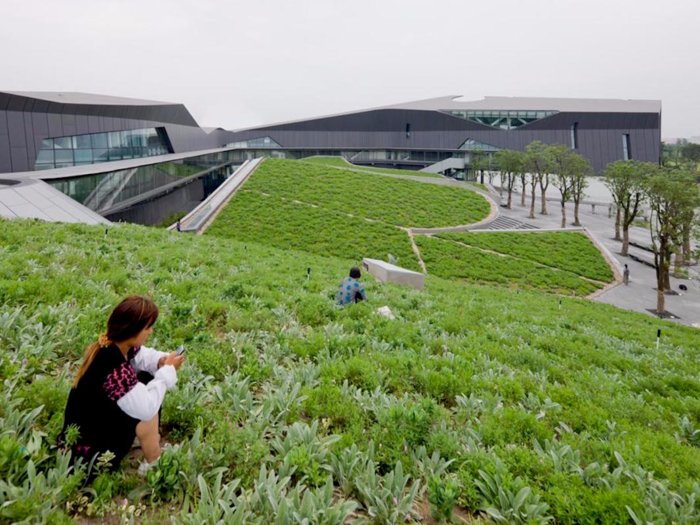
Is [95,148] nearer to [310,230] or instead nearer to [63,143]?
[63,143]

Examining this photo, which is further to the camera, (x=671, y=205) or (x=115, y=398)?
(x=671, y=205)

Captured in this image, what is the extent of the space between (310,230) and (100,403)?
24.2 metres

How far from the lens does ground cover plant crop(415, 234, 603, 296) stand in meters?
22.5

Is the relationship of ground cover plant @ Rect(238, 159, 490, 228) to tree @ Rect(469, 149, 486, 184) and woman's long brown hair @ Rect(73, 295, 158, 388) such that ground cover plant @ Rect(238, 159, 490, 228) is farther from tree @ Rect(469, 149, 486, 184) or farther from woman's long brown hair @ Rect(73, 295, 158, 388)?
woman's long brown hair @ Rect(73, 295, 158, 388)

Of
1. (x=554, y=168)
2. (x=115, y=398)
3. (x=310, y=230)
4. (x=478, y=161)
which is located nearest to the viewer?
(x=115, y=398)

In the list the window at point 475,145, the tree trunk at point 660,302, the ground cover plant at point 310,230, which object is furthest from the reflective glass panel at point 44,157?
the window at point 475,145

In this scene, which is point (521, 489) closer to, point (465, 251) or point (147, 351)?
point (147, 351)

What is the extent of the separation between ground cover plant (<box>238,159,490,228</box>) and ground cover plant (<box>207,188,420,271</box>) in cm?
207

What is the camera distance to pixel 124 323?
2725 millimetres

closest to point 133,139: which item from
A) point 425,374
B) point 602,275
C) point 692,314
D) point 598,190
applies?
point 425,374

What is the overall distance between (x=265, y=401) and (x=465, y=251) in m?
24.2

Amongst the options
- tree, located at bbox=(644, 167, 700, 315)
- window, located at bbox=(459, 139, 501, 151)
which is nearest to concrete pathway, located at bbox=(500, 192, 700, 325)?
tree, located at bbox=(644, 167, 700, 315)

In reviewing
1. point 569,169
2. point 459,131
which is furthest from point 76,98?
point 459,131

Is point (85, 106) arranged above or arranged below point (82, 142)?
above
